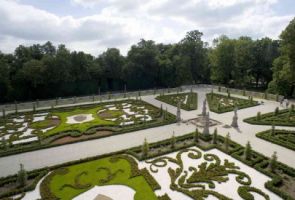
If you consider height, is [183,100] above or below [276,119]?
above

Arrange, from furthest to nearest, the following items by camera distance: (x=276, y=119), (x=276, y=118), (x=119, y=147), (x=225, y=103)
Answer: (x=225, y=103), (x=276, y=118), (x=276, y=119), (x=119, y=147)

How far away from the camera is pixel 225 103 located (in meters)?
37.2

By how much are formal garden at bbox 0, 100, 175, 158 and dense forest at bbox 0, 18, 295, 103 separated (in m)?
14.6

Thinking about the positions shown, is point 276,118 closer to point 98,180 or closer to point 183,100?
point 183,100

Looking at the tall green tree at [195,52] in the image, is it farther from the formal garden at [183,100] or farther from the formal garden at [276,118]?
the formal garden at [276,118]

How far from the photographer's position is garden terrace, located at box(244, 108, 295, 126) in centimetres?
2722

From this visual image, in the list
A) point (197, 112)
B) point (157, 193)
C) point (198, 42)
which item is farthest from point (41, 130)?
point (198, 42)

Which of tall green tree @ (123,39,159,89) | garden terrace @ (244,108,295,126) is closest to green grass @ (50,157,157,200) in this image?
garden terrace @ (244,108,295,126)

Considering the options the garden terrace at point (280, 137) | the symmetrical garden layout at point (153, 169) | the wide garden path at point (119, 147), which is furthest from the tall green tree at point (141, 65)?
the garden terrace at point (280, 137)

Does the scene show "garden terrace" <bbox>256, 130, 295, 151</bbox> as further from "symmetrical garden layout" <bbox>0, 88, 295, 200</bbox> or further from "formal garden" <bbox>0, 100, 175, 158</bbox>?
"formal garden" <bbox>0, 100, 175, 158</bbox>

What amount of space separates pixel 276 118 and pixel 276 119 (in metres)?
0.61

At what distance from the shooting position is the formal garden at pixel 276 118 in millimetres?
27234

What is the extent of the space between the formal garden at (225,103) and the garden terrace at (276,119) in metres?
4.49

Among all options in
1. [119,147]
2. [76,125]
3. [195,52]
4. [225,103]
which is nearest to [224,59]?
[195,52]
